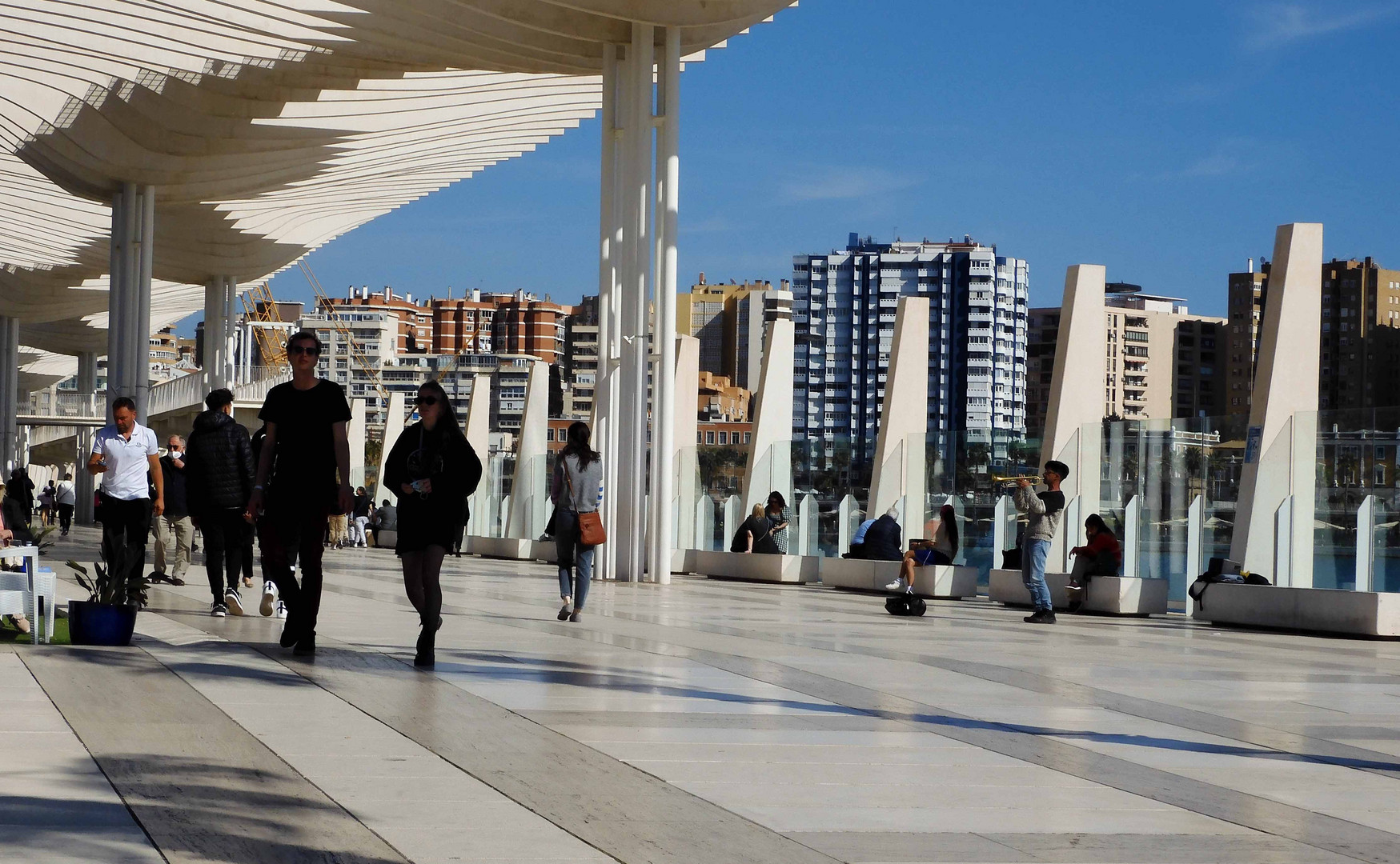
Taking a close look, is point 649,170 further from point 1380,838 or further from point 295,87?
point 1380,838

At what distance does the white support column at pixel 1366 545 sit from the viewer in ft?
45.4

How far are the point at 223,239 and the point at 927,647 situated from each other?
32.5 meters

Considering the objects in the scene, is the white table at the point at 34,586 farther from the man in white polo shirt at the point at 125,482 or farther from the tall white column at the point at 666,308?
the tall white column at the point at 666,308

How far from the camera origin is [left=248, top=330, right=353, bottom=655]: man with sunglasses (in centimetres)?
860

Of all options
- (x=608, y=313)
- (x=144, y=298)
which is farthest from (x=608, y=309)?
(x=144, y=298)

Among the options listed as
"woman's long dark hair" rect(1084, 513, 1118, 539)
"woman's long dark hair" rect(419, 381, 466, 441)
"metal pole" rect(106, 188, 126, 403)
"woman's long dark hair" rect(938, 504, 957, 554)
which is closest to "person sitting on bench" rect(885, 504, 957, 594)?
"woman's long dark hair" rect(938, 504, 957, 554)

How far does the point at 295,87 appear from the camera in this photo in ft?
81.5

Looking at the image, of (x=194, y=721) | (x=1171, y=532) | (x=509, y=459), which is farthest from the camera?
(x=509, y=459)

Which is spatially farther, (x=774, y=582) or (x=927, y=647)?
(x=774, y=582)

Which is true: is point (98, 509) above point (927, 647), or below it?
above

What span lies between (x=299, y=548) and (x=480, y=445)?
25.6m

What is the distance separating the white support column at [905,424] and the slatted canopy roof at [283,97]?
4408 millimetres

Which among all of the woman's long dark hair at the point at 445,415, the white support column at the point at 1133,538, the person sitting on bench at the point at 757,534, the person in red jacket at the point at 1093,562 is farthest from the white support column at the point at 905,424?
the woman's long dark hair at the point at 445,415

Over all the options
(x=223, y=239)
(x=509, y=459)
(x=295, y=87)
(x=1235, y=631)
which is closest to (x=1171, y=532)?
(x=1235, y=631)
